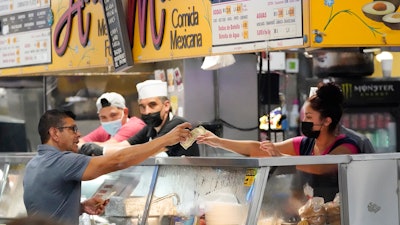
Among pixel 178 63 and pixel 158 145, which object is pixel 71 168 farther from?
pixel 178 63

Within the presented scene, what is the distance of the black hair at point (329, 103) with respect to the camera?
645cm

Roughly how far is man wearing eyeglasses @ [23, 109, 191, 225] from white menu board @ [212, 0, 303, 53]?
30.1 inches

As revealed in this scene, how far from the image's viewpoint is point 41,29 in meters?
8.43

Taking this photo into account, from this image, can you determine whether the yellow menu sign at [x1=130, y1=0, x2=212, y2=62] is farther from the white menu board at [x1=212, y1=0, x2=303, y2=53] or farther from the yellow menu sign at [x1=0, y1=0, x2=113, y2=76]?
the yellow menu sign at [x1=0, y1=0, x2=113, y2=76]

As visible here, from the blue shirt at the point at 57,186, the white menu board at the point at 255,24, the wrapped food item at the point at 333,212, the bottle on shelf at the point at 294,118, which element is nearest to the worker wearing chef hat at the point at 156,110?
the white menu board at the point at 255,24

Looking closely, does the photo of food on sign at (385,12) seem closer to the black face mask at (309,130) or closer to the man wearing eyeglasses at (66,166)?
the black face mask at (309,130)

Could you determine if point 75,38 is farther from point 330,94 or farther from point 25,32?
point 330,94

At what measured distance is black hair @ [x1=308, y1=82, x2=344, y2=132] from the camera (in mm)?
6445

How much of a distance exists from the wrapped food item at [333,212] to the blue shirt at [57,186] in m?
1.55

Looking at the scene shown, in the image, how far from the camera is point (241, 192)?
5359 mm

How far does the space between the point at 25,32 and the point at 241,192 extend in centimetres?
404

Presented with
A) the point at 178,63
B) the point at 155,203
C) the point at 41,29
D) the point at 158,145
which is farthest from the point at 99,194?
the point at 178,63

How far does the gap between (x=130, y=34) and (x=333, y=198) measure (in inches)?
102

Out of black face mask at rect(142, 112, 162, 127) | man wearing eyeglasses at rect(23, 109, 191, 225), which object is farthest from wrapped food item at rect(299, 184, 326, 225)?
black face mask at rect(142, 112, 162, 127)
